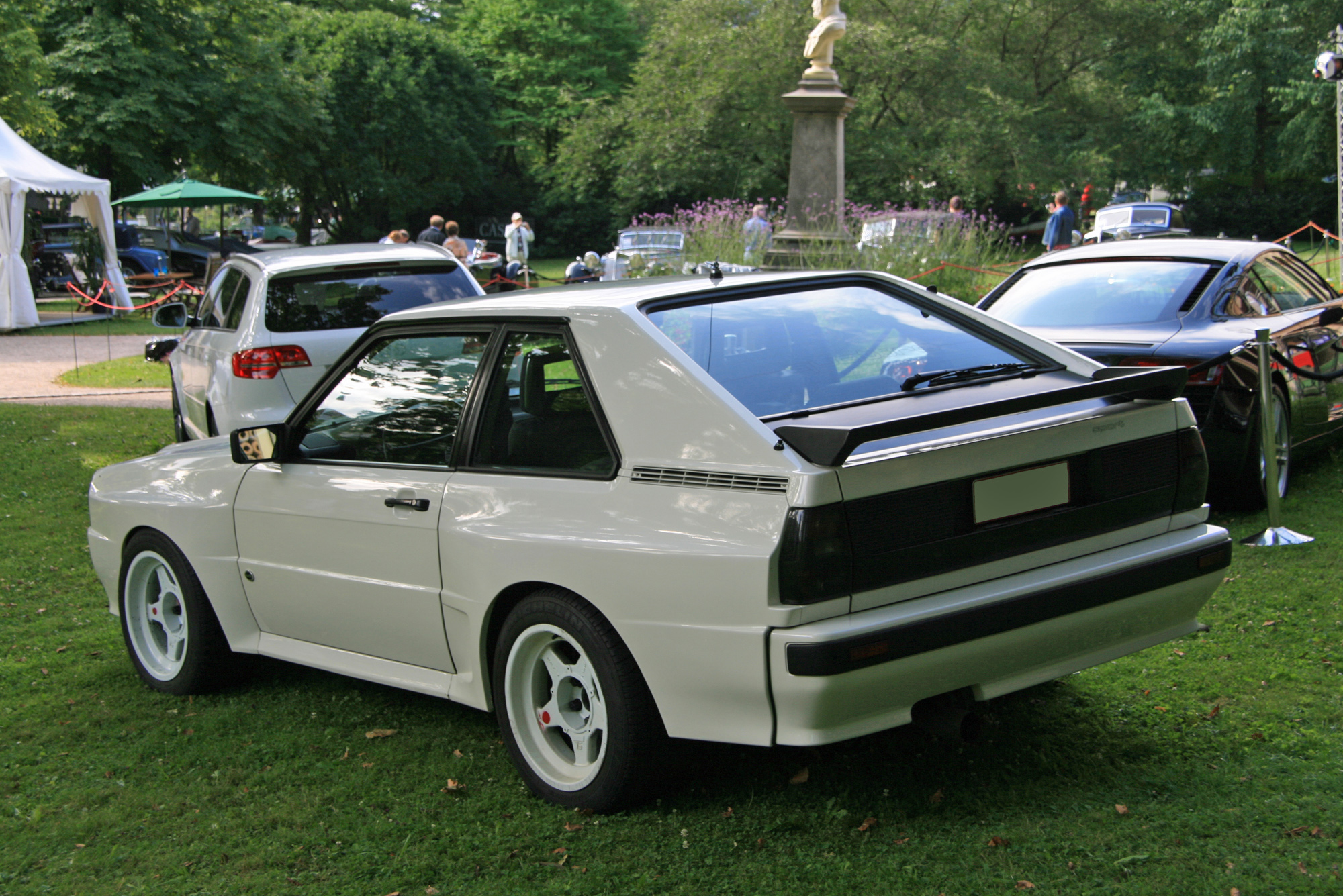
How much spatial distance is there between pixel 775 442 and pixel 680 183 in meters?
38.7

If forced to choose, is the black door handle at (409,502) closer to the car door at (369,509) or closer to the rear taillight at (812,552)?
the car door at (369,509)

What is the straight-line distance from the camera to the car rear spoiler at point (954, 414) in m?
2.91

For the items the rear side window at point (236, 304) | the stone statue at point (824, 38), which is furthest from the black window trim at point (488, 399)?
the stone statue at point (824, 38)

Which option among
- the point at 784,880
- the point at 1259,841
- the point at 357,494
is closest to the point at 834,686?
the point at 784,880

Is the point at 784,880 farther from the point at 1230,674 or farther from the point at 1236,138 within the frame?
the point at 1236,138

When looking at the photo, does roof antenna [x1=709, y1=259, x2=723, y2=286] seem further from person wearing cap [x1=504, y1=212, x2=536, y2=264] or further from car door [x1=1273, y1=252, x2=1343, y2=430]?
person wearing cap [x1=504, y1=212, x2=536, y2=264]

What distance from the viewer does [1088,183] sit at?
41.8 metres

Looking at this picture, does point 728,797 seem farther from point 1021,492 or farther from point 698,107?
point 698,107

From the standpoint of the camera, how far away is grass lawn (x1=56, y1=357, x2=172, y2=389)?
15250 millimetres

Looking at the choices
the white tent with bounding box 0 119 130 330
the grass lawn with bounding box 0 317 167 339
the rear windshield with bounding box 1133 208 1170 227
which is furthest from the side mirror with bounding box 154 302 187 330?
the rear windshield with bounding box 1133 208 1170 227

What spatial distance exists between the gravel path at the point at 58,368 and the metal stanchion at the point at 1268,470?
10.8 m

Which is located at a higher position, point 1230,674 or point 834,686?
point 834,686

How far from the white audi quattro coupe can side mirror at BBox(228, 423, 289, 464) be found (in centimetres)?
1

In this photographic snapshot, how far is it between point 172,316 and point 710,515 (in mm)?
7579
